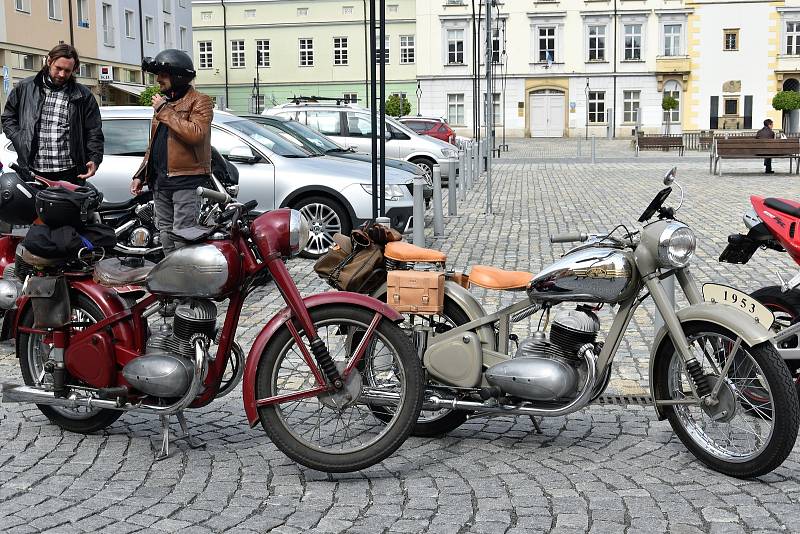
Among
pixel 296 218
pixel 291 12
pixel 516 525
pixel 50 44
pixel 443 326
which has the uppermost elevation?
pixel 291 12

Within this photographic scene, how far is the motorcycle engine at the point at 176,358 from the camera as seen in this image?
15.8 ft

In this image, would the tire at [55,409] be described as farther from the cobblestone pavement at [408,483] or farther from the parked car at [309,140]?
the parked car at [309,140]

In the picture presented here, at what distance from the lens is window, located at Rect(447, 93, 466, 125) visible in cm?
7406

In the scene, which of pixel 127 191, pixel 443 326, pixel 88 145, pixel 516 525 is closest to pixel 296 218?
pixel 443 326

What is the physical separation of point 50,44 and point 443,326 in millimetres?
45701

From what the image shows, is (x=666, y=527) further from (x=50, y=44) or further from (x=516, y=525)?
(x=50, y=44)

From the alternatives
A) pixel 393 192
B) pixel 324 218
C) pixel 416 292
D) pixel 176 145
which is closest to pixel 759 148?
pixel 393 192

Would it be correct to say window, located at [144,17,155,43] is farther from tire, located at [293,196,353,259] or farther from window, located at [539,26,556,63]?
tire, located at [293,196,353,259]

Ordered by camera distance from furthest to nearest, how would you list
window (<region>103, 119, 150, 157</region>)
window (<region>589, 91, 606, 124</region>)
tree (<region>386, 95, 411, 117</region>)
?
1. window (<region>589, 91, 606, 124</region>)
2. tree (<region>386, 95, 411, 117</region>)
3. window (<region>103, 119, 150, 157</region>)

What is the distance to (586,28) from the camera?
71.6 meters

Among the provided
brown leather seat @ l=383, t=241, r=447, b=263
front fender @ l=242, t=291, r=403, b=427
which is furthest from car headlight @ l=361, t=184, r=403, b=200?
front fender @ l=242, t=291, r=403, b=427

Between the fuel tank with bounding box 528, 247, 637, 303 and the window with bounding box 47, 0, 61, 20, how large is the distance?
151ft

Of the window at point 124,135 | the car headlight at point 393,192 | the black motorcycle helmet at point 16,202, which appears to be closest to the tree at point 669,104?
the car headlight at point 393,192

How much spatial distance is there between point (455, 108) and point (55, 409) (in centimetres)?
7027
